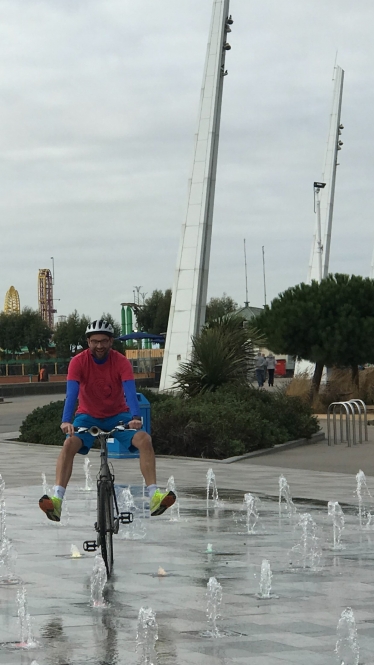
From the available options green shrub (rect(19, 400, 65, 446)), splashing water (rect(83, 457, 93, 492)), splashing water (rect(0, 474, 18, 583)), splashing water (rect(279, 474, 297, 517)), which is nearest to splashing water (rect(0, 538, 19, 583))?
splashing water (rect(0, 474, 18, 583))

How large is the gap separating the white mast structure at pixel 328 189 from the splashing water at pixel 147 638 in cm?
4283

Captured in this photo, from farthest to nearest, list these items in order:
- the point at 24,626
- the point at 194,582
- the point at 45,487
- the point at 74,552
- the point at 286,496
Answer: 1. the point at 45,487
2. the point at 286,496
3. the point at 74,552
4. the point at 194,582
5. the point at 24,626

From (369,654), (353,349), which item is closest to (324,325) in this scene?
(353,349)

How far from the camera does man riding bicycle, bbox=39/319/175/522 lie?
27.3 feet

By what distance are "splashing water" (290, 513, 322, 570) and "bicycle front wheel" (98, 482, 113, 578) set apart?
1486mm

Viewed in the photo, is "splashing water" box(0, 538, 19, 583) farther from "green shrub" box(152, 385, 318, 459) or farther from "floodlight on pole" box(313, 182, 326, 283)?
"floodlight on pole" box(313, 182, 326, 283)

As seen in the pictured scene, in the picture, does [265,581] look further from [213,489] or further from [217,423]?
[217,423]

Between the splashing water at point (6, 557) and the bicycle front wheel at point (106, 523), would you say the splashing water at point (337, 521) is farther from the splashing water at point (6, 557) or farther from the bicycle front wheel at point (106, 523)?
the splashing water at point (6, 557)

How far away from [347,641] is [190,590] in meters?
1.73

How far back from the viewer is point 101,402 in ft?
28.2

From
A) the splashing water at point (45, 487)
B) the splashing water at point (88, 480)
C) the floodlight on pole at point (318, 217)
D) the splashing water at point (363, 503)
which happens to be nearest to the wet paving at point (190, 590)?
the splashing water at point (363, 503)

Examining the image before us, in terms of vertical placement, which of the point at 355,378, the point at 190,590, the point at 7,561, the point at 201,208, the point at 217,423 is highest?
the point at 201,208

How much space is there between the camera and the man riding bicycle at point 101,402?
8.33 meters

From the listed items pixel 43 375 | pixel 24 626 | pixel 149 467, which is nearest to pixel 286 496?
pixel 149 467
